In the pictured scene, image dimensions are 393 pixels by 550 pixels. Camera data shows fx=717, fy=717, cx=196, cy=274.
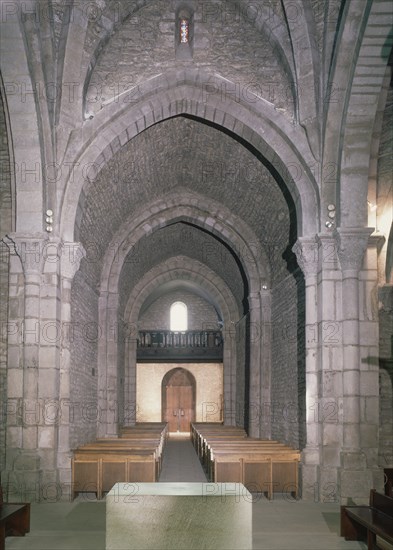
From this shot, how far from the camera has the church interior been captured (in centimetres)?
1262

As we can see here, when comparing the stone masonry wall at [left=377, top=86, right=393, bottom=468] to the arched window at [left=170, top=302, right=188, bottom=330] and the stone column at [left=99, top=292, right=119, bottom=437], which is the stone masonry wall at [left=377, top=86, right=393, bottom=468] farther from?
the arched window at [left=170, top=302, right=188, bottom=330]


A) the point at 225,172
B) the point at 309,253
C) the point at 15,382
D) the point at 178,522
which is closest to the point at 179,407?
the point at 225,172

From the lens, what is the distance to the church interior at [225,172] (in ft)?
41.4

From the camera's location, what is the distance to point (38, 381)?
1295cm

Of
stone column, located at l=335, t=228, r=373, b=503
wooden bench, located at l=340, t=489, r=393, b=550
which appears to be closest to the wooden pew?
stone column, located at l=335, t=228, r=373, b=503

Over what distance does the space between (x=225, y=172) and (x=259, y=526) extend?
10276mm

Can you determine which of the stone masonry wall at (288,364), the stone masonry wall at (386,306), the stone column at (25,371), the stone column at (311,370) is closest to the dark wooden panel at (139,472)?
the stone column at (25,371)

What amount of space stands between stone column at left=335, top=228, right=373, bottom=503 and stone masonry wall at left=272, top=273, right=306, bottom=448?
2.15 m

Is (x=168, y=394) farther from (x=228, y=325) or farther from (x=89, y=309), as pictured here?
(x=89, y=309)

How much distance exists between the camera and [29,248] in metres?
13.1

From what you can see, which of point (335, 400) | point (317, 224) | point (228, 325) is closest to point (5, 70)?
point (317, 224)

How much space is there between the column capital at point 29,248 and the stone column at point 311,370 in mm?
4821

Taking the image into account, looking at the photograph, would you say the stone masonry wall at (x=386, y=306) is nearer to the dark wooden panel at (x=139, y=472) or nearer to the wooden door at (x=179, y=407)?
the dark wooden panel at (x=139, y=472)

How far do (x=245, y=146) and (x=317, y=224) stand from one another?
11.5 ft
